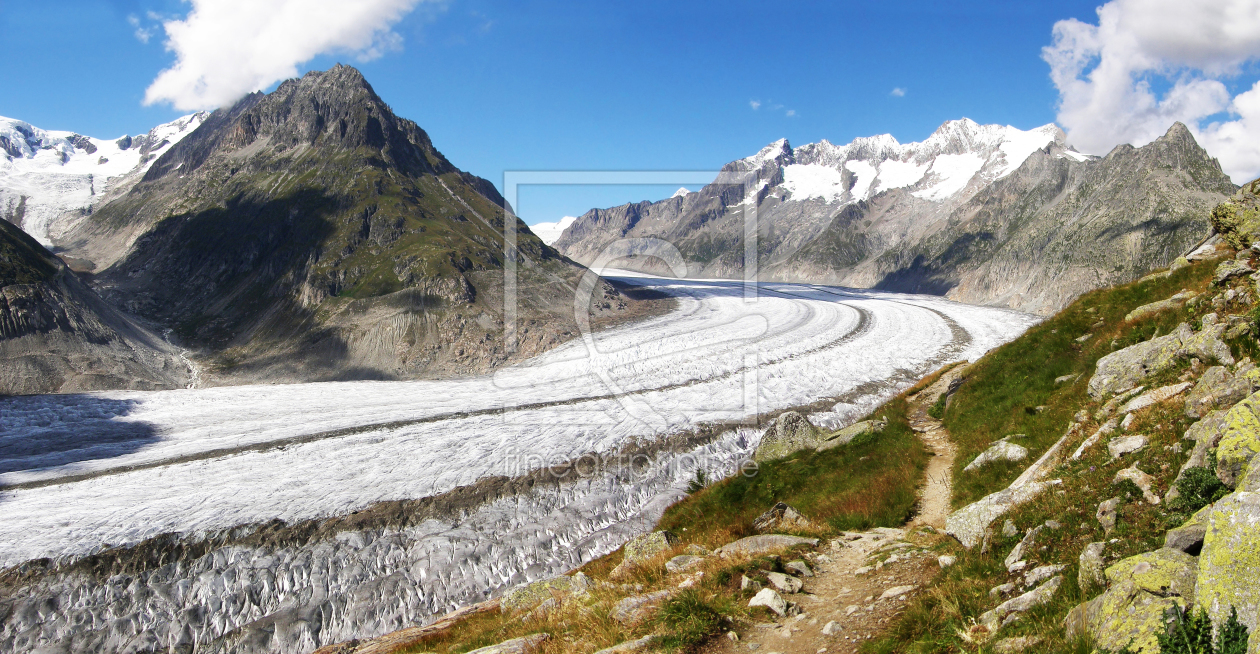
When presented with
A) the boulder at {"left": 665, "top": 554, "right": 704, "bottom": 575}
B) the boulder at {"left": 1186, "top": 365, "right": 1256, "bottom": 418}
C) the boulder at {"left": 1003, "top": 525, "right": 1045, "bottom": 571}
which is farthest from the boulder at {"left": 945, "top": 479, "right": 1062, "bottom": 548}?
the boulder at {"left": 665, "top": 554, "right": 704, "bottom": 575}

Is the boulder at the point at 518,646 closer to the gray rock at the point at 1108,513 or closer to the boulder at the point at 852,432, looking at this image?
the gray rock at the point at 1108,513

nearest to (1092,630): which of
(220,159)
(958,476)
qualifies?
(958,476)

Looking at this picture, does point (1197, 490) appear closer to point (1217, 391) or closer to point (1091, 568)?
point (1091, 568)

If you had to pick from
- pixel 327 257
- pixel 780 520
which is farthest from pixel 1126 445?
pixel 327 257

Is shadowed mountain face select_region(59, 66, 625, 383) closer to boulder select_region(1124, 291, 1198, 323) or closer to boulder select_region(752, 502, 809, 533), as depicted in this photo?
boulder select_region(752, 502, 809, 533)

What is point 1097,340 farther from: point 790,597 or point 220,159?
point 220,159
